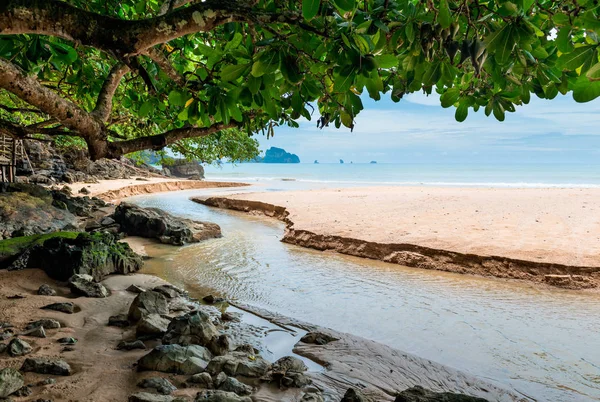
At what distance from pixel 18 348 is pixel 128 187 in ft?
87.6

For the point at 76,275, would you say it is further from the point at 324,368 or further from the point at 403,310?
the point at 403,310

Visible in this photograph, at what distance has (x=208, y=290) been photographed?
6.29 metres

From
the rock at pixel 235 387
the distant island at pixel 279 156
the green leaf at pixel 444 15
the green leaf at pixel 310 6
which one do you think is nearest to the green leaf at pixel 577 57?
the green leaf at pixel 444 15

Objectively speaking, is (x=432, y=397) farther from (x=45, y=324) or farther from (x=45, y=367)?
(x=45, y=324)

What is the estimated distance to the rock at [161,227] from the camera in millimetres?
10484

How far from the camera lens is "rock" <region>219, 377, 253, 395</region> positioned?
2.95 m

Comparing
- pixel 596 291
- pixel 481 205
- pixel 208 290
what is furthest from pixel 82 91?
pixel 481 205

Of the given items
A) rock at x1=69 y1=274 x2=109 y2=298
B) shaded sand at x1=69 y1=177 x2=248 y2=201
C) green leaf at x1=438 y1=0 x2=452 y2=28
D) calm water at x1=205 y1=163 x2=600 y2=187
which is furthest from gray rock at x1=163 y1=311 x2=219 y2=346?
calm water at x1=205 y1=163 x2=600 y2=187

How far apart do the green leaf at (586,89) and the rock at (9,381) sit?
145 inches

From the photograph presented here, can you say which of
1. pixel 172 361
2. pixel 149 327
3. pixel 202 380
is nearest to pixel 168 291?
pixel 149 327

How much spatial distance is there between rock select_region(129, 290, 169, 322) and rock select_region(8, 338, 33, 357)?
110 cm

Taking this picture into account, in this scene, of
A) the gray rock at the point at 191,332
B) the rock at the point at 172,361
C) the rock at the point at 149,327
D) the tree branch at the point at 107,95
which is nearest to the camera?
the rock at the point at 172,361

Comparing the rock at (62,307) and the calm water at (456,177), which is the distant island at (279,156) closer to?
the calm water at (456,177)

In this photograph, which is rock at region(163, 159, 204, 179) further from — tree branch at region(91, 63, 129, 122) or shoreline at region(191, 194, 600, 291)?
tree branch at region(91, 63, 129, 122)
